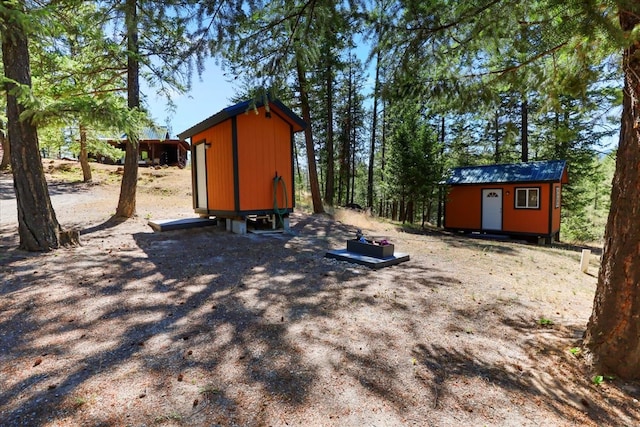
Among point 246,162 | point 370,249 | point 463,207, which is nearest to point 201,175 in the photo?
point 246,162

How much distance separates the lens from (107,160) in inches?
973

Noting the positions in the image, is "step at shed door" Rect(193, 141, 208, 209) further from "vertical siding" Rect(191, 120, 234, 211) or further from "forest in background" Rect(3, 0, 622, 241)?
"forest in background" Rect(3, 0, 622, 241)

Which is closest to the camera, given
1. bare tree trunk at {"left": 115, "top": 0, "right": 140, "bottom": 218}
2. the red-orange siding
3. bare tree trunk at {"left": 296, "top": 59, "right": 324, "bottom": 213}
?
bare tree trunk at {"left": 115, "top": 0, "right": 140, "bottom": 218}

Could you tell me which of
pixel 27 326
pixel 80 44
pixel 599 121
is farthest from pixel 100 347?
pixel 80 44

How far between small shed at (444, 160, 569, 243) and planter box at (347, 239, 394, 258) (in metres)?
8.98

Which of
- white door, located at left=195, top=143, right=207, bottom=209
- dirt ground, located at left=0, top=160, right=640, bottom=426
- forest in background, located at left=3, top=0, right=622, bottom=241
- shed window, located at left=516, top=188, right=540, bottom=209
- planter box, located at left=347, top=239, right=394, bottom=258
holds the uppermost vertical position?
forest in background, located at left=3, top=0, right=622, bottom=241

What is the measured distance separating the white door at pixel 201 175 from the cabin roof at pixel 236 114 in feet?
1.46

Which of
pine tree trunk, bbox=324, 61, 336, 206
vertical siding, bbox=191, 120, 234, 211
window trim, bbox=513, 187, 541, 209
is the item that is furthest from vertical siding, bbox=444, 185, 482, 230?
vertical siding, bbox=191, 120, 234, 211

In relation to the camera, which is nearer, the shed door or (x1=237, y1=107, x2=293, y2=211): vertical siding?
(x1=237, y1=107, x2=293, y2=211): vertical siding

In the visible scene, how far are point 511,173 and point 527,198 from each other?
1130 mm

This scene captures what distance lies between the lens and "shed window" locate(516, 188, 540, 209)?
1192 cm

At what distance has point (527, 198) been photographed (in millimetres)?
12141

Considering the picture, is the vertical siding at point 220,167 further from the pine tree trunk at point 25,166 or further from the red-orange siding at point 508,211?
the red-orange siding at point 508,211

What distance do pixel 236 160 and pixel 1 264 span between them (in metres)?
4.07
